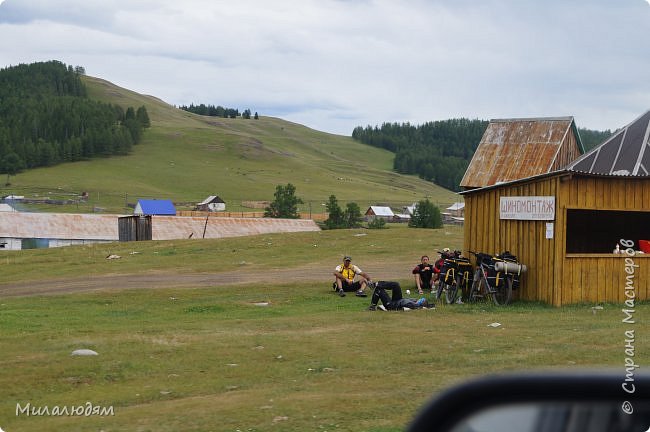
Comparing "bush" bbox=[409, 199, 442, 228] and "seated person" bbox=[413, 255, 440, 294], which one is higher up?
"bush" bbox=[409, 199, 442, 228]

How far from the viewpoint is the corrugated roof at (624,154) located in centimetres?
2400

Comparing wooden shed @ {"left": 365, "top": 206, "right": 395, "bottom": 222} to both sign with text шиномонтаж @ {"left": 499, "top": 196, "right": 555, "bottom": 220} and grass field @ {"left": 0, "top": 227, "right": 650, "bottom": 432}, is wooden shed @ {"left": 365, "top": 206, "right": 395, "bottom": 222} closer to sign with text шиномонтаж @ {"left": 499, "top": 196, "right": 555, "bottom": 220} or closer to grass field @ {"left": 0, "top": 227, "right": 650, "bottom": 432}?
grass field @ {"left": 0, "top": 227, "right": 650, "bottom": 432}

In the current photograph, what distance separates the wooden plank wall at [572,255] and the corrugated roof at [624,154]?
5.65ft

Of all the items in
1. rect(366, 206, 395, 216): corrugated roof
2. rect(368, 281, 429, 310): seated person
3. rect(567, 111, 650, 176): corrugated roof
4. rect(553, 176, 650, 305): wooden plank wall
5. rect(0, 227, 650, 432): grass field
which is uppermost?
rect(567, 111, 650, 176): corrugated roof

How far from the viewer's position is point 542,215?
21703 millimetres

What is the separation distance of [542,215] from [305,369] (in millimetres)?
11084

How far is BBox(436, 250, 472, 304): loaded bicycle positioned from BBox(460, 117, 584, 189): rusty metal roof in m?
11.7

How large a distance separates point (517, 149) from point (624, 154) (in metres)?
10.8

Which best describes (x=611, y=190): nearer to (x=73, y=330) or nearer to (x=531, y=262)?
(x=531, y=262)

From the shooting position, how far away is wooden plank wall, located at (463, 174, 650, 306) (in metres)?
21.3

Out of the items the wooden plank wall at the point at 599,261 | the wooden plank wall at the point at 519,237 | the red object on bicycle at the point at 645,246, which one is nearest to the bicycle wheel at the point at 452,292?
the wooden plank wall at the point at 519,237

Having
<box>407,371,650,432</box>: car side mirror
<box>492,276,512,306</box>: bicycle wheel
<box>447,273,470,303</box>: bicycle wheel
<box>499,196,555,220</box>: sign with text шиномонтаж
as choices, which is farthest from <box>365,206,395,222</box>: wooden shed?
<box>407,371,650,432</box>: car side mirror

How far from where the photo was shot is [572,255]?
21578 millimetres

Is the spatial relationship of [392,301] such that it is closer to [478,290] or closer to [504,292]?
[478,290]
